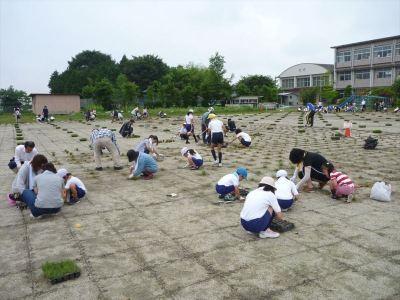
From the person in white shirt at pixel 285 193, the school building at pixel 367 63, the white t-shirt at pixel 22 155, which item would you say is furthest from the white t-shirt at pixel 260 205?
the school building at pixel 367 63

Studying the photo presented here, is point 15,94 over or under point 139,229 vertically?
over

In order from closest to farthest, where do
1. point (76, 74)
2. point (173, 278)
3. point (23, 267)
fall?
point (173, 278) → point (23, 267) → point (76, 74)

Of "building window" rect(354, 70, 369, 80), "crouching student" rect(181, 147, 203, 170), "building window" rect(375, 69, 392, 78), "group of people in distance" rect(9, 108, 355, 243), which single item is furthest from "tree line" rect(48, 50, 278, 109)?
"group of people in distance" rect(9, 108, 355, 243)

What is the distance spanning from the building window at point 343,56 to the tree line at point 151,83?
11541 mm

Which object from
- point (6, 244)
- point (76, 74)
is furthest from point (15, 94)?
point (6, 244)

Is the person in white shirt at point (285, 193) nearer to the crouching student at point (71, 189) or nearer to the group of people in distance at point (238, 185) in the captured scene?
the group of people in distance at point (238, 185)

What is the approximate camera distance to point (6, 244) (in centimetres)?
575

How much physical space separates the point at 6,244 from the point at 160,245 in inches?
93.8

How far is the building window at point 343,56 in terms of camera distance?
61.2 meters

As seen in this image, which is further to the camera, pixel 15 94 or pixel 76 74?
pixel 76 74

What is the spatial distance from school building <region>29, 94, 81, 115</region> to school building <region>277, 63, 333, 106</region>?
39617mm

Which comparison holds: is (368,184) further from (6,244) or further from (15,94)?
(15,94)

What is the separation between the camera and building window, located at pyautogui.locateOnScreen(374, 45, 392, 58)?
182 feet

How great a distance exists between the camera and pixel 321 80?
6919cm
